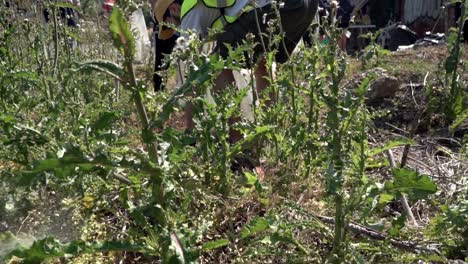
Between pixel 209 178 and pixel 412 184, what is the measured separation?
74 centimetres

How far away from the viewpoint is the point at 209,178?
70.6 inches

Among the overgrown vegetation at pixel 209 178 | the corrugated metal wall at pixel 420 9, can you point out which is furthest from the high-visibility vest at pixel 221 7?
the corrugated metal wall at pixel 420 9

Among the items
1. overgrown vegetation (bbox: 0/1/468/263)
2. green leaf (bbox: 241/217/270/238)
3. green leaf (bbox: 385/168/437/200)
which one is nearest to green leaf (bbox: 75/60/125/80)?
overgrown vegetation (bbox: 0/1/468/263)

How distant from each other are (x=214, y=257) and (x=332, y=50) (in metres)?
0.71

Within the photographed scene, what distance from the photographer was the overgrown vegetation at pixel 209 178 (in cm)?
119

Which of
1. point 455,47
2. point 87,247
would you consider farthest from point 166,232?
point 455,47

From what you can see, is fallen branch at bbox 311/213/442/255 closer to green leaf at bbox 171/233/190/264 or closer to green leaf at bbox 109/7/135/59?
green leaf at bbox 171/233/190/264

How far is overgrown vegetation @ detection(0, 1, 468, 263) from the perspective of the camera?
1.19 metres

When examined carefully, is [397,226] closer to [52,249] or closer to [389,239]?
[389,239]

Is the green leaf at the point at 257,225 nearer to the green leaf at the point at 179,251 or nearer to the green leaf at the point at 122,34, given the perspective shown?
the green leaf at the point at 179,251

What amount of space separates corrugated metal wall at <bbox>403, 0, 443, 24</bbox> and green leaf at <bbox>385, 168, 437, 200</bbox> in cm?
1056

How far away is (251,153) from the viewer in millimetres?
2256

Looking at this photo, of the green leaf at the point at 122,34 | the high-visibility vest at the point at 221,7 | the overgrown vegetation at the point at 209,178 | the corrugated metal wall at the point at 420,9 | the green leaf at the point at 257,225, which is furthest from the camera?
the corrugated metal wall at the point at 420,9

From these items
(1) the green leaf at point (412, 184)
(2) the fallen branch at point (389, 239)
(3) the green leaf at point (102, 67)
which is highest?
(3) the green leaf at point (102, 67)
